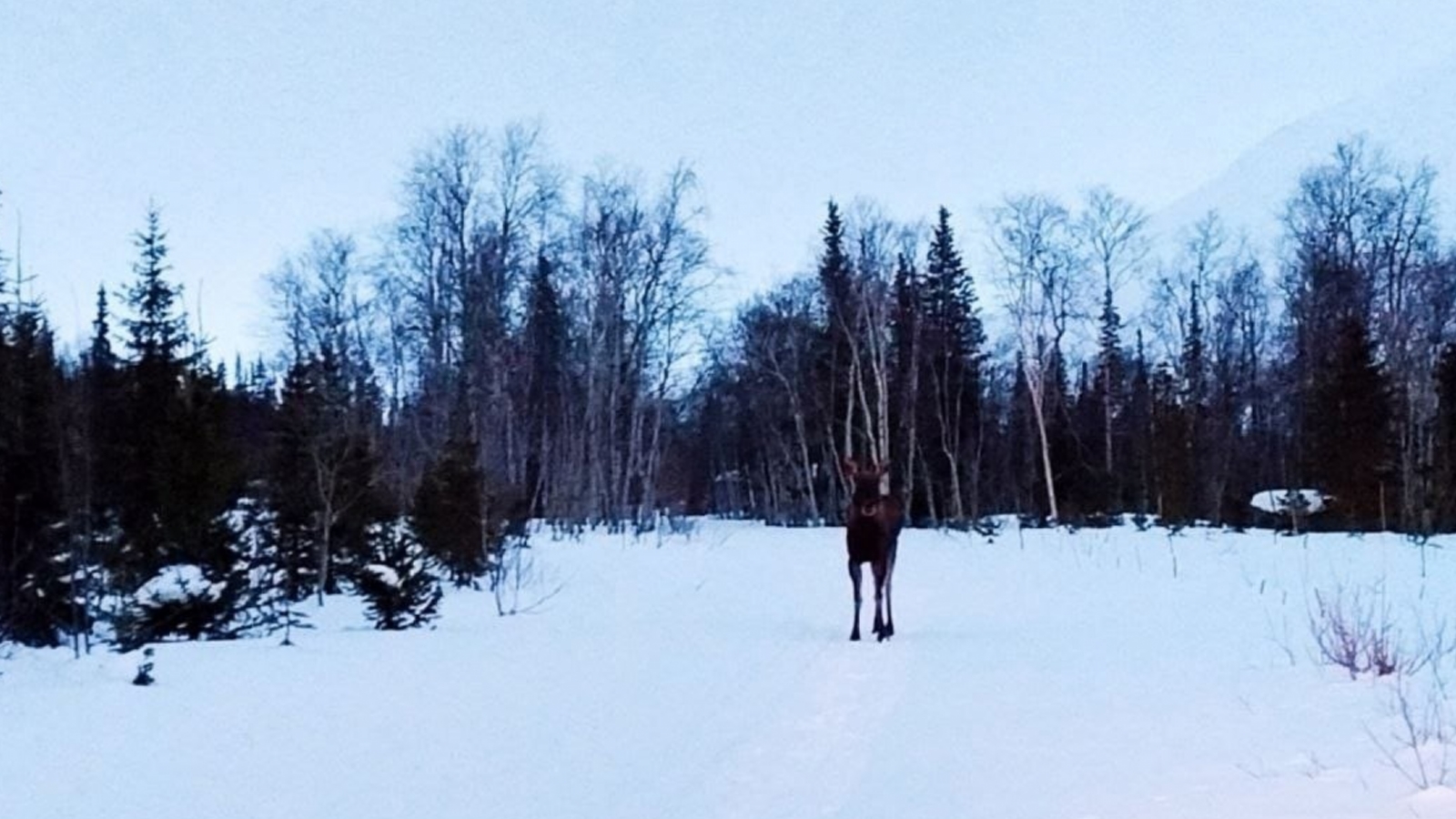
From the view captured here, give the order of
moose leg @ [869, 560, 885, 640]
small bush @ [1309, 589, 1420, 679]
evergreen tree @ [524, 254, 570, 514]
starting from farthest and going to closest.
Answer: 1. evergreen tree @ [524, 254, 570, 514]
2. moose leg @ [869, 560, 885, 640]
3. small bush @ [1309, 589, 1420, 679]

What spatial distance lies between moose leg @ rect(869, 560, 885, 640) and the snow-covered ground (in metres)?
0.20

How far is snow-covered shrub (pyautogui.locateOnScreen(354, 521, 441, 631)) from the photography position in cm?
1237

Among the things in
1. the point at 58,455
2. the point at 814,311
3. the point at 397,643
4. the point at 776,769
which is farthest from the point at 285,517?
the point at 814,311

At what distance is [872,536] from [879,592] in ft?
2.20

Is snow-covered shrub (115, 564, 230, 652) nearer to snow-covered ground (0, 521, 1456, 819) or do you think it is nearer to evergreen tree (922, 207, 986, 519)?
snow-covered ground (0, 521, 1456, 819)

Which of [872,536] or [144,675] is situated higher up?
[872,536]

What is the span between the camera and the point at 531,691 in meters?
8.42

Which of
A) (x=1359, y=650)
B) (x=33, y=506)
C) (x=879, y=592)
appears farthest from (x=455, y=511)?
(x=1359, y=650)

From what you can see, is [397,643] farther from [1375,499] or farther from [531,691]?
[1375,499]

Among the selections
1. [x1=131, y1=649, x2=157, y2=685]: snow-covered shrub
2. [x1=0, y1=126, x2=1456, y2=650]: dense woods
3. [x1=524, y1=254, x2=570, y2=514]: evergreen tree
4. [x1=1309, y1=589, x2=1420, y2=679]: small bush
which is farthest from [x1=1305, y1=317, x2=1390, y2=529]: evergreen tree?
[x1=524, y1=254, x2=570, y2=514]: evergreen tree

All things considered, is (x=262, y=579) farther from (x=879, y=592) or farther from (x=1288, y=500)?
(x=1288, y=500)

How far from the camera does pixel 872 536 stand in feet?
39.5

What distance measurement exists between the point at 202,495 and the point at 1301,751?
10889mm

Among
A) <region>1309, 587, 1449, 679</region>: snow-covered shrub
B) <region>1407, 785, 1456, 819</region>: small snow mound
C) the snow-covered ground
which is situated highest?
<region>1309, 587, 1449, 679</region>: snow-covered shrub
